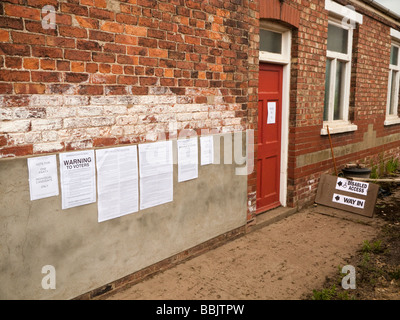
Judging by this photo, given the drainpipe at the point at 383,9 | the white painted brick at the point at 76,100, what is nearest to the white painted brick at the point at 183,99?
the white painted brick at the point at 76,100

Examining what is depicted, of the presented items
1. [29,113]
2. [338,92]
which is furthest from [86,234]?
[338,92]

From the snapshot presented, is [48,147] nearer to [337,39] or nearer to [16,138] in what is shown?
[16,138]

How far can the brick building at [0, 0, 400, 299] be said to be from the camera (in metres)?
2.61

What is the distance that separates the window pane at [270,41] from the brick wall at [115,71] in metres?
0.83

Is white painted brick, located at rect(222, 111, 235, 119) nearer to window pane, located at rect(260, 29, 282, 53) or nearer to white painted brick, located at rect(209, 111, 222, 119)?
white painted brick, located at rect(209, 111, 222, 119)

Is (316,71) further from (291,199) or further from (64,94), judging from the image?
(64,94)

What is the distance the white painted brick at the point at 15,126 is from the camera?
2496mm

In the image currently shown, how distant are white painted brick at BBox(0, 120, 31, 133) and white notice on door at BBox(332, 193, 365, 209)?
514cm

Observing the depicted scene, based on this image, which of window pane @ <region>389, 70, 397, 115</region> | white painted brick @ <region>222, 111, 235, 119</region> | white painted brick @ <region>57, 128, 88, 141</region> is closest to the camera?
white painted brick @ <region>57, 128, 88, 141</region>

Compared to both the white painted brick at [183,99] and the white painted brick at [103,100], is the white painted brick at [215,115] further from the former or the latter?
the white painted brick at [103,100]

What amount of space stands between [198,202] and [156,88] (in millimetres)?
1455

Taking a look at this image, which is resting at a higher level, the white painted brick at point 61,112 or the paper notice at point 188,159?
the white painted brick at point 61,112

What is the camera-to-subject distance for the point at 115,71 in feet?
10.2

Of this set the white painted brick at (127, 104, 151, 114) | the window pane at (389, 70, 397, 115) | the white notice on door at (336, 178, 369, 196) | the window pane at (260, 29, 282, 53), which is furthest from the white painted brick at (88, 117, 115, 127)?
the window pane at (389, 70, 397, 115)
